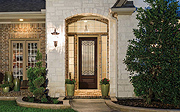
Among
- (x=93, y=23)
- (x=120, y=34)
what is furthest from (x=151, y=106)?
(x=93, y=23)

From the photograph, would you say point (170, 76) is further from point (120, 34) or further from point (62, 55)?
point (62, 55)

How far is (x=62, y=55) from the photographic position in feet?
27.3

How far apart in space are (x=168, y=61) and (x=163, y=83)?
63cm

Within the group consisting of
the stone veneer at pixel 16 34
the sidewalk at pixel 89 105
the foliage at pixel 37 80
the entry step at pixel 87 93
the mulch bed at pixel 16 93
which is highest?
the stone veneer at pixel 16 34

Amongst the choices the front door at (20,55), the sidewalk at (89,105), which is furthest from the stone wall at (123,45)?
the front door at (20,55)

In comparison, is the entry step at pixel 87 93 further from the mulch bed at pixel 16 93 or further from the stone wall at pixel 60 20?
the mulch bed at pixel 16 93

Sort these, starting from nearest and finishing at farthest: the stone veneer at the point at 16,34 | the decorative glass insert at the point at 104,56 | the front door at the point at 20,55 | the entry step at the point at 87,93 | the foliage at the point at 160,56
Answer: the foliage at the point at 160,56 → the entry step at the point at 87,93 → the decorative glass insert at the point at 104,56 → the stone veneer at the point at 16,34 → the front door at the point at 20,55

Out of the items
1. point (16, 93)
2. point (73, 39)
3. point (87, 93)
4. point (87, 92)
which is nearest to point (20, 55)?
point (16, 93)

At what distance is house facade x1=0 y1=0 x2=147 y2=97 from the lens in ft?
26.3

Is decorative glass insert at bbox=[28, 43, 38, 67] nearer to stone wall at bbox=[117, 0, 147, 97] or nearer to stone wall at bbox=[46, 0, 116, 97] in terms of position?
stone wall at bbox=[46, 0, 116, 97]

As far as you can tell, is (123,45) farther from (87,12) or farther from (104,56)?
(104,56)

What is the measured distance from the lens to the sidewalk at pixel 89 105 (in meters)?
6.69

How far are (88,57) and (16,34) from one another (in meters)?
3.80

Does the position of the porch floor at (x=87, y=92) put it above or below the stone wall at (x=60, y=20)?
below
